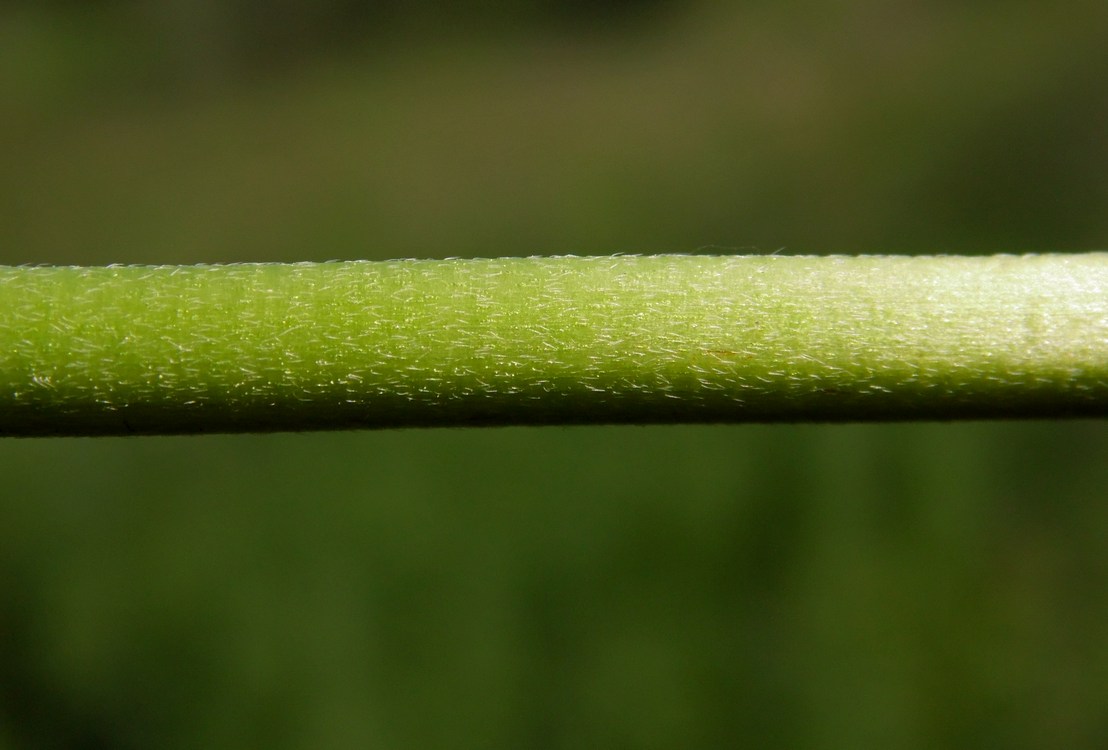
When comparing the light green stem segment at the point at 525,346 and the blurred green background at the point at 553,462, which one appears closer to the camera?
the light green stem segment at the point at 525,346

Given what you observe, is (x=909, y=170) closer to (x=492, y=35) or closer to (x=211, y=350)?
(x=492, y=35)

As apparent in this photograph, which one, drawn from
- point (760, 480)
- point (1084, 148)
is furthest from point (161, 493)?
point (1084, 148)

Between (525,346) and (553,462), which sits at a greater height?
(525,346)

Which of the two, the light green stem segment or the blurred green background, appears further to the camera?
the blurred green background

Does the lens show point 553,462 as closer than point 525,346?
No
